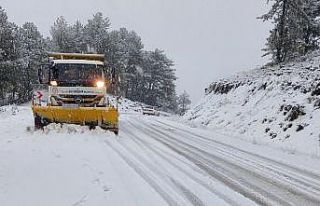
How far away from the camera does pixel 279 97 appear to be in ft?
74.0

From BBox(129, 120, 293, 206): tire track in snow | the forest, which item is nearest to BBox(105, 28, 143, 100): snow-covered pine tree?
the forest

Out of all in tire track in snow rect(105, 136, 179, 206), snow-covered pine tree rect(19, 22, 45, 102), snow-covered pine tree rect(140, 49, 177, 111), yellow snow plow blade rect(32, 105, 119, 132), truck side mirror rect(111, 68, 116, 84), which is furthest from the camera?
snow-covered pine tree rect(140, 49, 177, 111)

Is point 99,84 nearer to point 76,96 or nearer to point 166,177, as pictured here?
point 76,96

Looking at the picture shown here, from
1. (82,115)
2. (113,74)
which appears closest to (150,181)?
(82,115)

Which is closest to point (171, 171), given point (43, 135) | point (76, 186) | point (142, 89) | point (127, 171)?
point (127, 171)

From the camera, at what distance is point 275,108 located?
70.4 ft

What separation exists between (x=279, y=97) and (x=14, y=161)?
1603 cm

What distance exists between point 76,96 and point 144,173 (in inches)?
330

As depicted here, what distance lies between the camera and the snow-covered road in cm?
704

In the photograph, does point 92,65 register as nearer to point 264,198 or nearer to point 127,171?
point 127,171

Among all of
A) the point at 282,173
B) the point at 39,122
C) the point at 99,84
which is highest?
the point at 99,84

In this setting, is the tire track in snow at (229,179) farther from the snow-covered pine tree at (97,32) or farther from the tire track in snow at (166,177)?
the snow-covered pine tree at (97,32)

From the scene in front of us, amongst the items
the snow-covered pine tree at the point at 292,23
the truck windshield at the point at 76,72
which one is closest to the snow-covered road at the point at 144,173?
the truck windshield at the point at 76,72

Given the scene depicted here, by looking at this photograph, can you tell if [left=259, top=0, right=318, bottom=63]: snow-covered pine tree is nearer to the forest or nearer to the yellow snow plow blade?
the yellow snow plow blade
